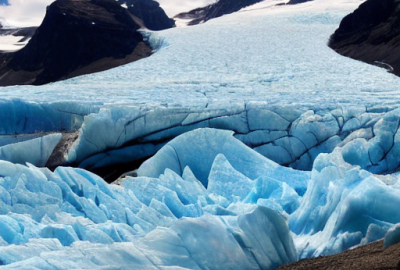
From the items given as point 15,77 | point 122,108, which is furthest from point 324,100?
point 15,77

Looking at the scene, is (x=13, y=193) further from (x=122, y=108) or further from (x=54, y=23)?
(x=54, y=23)

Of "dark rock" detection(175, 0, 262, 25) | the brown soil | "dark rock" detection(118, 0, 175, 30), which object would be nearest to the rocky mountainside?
"dark rock" detection(118, 0, 175, 30)

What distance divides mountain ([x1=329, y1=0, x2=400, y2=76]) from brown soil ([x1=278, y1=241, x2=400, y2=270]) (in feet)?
42.9

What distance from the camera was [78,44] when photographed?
2456cm

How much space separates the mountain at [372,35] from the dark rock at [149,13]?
14471 mm

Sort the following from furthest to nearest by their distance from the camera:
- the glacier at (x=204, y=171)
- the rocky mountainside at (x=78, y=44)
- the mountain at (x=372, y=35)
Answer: the rocky mountainside at (x=78, y=44), the mountain at (x=372, y=35), the glacier at (x=204, y=171)

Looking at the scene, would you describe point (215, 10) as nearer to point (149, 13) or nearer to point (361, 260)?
point (149, 13)

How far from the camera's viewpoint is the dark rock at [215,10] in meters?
37.2

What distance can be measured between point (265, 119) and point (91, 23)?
17021 mm

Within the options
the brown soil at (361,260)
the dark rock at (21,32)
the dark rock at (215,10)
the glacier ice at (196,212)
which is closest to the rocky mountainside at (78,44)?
the dark rock at (215,10)

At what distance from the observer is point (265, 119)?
9.11 metres

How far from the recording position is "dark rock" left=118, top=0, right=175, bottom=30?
3338 cm

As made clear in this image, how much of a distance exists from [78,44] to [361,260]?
2178 cm

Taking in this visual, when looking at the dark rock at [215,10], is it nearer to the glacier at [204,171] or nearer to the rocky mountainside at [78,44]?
the rocky mountainside at [78,44]
